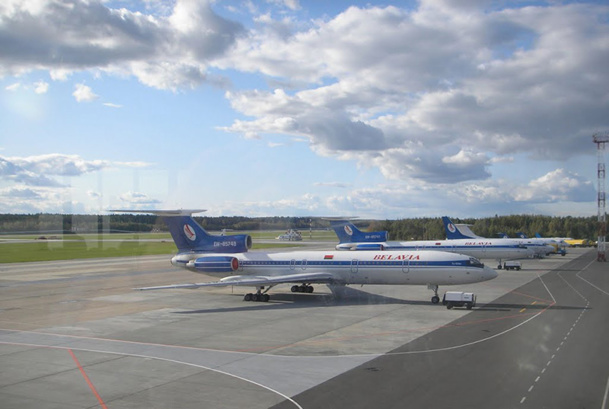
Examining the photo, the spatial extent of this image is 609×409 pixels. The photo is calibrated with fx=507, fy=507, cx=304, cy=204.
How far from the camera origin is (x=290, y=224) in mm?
84688

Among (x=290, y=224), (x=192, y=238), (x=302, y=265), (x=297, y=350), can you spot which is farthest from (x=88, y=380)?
(x=290, y=224)

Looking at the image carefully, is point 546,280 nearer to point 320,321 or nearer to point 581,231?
point 320,321

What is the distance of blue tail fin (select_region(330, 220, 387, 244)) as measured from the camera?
66.3 m

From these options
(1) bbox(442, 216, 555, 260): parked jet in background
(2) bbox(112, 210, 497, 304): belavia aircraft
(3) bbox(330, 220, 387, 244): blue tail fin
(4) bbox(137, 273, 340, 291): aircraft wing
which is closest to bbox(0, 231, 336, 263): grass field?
(3) bbox(330, 220, 387, 244): blue tail fin

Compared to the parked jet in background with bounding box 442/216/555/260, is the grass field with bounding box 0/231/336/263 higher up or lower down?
lower down

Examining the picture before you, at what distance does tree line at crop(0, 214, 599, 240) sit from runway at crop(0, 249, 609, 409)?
15855 millimetres

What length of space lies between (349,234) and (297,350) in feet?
148

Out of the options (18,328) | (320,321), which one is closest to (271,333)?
(320,321)

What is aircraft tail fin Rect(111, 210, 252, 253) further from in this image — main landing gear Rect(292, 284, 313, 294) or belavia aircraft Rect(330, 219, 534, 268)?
belavia aircraft Rect(330, 219, 534, 268)

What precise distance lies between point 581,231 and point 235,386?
17543 centimetres

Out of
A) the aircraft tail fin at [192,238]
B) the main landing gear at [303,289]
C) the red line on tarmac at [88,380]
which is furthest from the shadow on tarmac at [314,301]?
the red line on tarmac at [88,380]

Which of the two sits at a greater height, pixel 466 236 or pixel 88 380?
pixel 466 236

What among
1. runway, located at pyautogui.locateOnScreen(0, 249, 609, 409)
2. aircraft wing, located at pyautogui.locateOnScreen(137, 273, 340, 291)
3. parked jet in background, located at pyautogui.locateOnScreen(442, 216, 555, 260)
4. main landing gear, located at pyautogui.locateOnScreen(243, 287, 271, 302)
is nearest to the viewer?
runway, located at pyautogui.locateOnScreen(0, 249, 609, 409)

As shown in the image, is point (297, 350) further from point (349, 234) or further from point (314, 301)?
point (349, 234)
